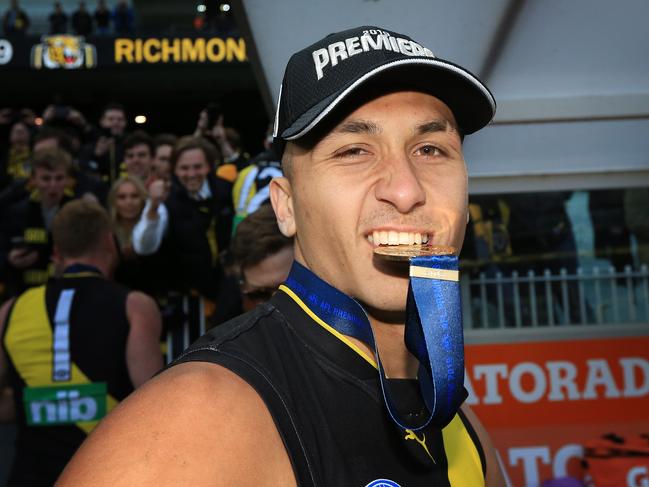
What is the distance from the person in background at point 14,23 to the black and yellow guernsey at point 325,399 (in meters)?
18.7

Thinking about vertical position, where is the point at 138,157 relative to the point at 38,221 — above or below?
above

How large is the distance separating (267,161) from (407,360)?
11.4 ft

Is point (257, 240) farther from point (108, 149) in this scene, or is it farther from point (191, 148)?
point (108, 149)

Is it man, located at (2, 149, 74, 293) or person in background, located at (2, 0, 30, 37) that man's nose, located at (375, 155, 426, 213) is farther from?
person in background, located at (2, 0, 30, 37)

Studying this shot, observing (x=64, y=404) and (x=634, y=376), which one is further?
(x=634, y=376)

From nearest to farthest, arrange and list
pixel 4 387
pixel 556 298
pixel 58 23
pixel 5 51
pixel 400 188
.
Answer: pixel 400 188
pixel 4 387
pixel 556 298
pixel 5 51
pixel 58 23

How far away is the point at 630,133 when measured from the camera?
3273 millimetres

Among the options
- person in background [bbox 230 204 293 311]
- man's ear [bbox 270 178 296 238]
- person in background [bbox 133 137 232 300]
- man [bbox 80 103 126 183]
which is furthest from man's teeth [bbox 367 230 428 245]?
man [bbox 80 103 126 183]

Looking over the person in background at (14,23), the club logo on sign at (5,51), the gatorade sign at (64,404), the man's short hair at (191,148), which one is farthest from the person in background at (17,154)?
the person in background at (14,23)

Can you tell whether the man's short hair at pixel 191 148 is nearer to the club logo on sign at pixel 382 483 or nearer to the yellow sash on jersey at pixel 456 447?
the yellow sash on jersey at pixel 456 447

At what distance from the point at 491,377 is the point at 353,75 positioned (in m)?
2.65

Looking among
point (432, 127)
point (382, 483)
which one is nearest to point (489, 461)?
point (382, 483)

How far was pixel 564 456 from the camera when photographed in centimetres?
374

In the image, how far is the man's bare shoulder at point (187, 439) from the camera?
108cm
